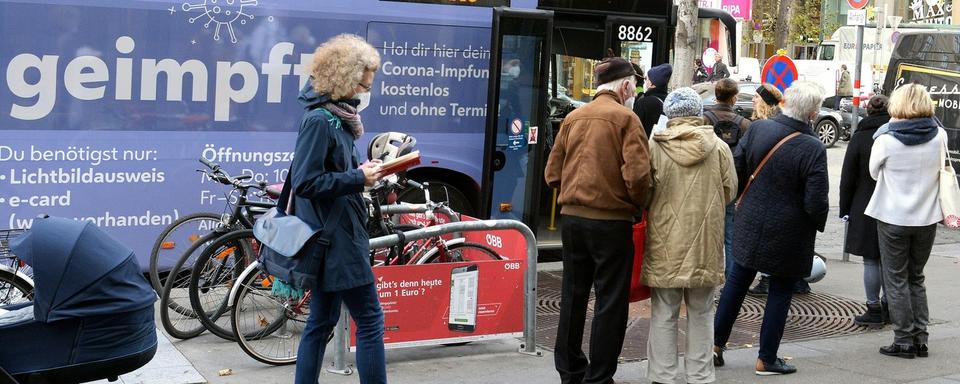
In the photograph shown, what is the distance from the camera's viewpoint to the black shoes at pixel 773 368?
646 cm

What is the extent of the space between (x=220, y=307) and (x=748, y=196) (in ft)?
10.2

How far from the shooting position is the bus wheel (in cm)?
906

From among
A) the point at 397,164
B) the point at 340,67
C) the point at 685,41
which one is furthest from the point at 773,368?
the point at 685,41

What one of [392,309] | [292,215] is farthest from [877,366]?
[292,215]

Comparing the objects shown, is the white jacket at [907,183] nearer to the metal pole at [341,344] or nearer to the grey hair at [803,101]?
the grey hair at [803,101]

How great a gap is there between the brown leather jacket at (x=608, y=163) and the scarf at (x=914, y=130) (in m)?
2.30

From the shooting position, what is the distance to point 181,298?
690 centimetres

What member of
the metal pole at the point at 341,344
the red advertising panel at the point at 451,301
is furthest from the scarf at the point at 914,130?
the metal pole at the point at 341,344

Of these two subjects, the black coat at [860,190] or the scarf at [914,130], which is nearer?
the scarf at [914,130]

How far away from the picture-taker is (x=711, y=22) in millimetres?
11859

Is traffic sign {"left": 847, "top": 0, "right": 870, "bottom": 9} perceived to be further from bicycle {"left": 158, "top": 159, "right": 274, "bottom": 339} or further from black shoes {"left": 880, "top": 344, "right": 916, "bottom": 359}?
bicycle {"left": 158, "top": 159, "right": 274, "bottom": 339}

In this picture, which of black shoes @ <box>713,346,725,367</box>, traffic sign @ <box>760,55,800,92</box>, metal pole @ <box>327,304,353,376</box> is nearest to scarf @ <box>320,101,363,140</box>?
metal pole @ <box>327,304,353,376</box>

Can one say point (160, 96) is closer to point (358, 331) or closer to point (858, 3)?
point (358, 331)

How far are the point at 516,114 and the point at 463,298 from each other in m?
3.18
